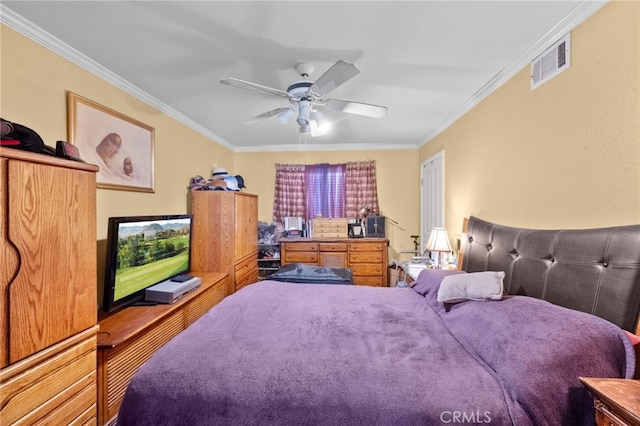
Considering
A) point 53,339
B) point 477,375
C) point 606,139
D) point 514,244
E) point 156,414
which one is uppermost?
point 606,139

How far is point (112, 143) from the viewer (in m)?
2.11

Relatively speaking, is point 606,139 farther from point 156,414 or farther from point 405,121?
point 156,414

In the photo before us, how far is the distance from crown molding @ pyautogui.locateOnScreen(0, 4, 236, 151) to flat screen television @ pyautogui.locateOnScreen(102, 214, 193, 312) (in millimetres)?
1143

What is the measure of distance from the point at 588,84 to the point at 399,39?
3.45 feet

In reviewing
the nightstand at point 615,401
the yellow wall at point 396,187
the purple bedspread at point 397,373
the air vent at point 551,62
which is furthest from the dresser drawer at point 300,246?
the nightstand at point 615,401

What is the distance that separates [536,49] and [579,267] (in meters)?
1.44

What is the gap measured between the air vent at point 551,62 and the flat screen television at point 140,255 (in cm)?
303

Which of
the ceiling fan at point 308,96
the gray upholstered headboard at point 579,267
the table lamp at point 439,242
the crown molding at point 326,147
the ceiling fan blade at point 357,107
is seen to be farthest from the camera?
the crown molding at point 326,147

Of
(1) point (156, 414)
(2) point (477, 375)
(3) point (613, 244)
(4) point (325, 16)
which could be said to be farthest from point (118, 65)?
(3) point (613, 244)

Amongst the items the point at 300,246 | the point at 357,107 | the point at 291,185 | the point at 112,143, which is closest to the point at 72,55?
the point at 112,143

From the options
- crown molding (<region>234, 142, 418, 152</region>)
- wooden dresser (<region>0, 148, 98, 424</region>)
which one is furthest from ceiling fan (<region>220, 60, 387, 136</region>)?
crown molding (<region>234, 142, 418, 152</region>)

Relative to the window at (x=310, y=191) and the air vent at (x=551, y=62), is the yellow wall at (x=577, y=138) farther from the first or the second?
the window at (x=310, y=191)

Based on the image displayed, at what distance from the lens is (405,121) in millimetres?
3184

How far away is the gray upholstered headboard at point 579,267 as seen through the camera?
102cm
